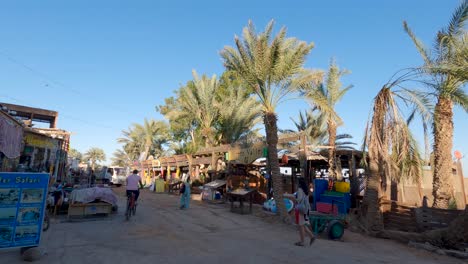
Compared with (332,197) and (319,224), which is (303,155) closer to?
(332,197)

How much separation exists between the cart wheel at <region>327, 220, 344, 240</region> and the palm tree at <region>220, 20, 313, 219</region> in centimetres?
312

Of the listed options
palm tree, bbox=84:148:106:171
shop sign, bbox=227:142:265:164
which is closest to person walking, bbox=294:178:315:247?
shop sign, bbox=227:142:265:164

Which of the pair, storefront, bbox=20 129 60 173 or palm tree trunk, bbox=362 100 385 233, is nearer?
palm tree trunk, bbox=362 100 385 233

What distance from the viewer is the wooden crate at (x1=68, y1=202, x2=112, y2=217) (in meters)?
9.69

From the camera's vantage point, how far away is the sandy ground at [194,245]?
590 cm

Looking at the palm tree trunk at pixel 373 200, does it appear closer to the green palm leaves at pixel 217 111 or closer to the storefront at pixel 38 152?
the green palm leaves at pixel 217 111

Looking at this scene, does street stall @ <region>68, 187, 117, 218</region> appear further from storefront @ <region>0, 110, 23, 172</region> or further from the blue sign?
the blue sign

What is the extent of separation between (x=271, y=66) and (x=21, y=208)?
367 inches

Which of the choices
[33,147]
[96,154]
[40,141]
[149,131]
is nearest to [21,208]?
[33,147]

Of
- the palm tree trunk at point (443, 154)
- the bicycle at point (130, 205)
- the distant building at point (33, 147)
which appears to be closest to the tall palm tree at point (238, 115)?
the distant building at point (33, 147)

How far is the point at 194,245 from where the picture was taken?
7082 mm

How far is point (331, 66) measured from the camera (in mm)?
19609

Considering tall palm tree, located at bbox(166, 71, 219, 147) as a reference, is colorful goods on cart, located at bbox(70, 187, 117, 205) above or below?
below

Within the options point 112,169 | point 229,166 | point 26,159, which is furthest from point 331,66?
point 112,169
